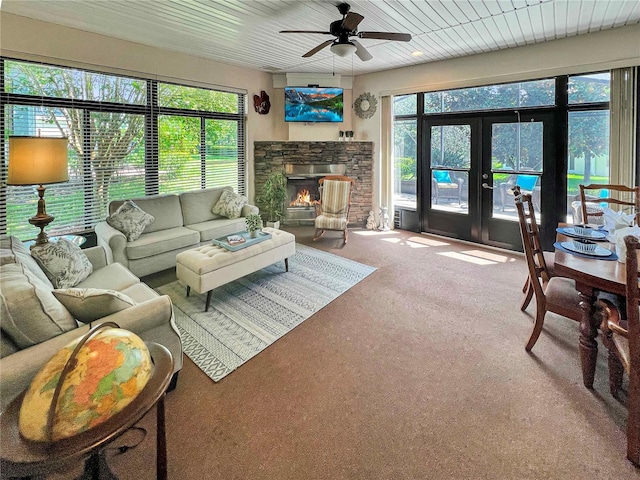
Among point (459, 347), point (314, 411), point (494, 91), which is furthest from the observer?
point (494, 91)

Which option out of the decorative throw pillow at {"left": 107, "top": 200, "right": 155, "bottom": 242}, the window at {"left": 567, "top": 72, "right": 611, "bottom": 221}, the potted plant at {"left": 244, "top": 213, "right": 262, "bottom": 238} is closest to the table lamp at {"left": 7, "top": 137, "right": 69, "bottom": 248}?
the decorative throw pillow at {"left": 107, "top": 200, "right": 155, "bottom": 242}

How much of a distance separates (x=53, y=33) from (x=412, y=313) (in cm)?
482

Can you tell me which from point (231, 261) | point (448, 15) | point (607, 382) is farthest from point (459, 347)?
point (448, 15)

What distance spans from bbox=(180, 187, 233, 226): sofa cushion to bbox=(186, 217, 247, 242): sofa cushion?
0.10 meters

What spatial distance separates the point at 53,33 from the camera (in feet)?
12.4

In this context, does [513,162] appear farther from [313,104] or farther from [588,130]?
[313,104]

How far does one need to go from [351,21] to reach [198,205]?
10.2ft

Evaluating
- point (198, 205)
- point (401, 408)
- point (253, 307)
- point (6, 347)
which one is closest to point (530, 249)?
point (401, 408)

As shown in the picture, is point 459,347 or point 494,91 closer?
point 459,347

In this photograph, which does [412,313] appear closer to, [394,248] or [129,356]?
[394,248]

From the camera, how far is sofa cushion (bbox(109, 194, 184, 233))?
4328 mm

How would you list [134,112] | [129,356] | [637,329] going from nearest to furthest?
[129,356], [637,329], [134,112]

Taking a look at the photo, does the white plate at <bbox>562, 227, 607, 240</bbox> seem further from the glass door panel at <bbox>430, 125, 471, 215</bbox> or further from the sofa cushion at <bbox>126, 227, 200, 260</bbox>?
the sofa cushion at <bbox>126, 227, 200, 260</bbox>

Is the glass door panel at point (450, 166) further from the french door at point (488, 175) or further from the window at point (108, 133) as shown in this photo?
the window at point (108, 133)
